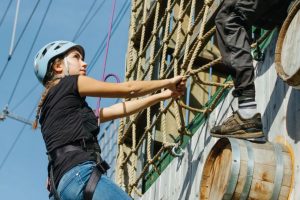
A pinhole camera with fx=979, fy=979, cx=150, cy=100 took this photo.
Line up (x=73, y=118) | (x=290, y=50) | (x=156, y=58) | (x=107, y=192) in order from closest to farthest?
1. (x=107, y=192)
2. (x=73, y=118)
3. (x=290, y=50)
4. (x=156, y=58)

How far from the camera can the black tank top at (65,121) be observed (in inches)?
189

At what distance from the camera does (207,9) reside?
7.29 meters

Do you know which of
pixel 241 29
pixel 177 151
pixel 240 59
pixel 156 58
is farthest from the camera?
pixel 156 58

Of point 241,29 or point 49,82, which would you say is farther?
point 241,29

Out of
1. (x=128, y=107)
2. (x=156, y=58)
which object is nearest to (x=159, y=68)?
(x=156, y=58)

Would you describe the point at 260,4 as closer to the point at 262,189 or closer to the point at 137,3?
the point at 262,189

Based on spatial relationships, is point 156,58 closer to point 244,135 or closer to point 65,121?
point 244,135

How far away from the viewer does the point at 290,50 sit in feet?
17.2

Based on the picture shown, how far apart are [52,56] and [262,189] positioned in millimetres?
1306

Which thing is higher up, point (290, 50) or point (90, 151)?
point (290, 50)

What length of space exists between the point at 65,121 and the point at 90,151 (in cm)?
23

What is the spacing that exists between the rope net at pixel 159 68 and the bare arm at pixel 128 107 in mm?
1833

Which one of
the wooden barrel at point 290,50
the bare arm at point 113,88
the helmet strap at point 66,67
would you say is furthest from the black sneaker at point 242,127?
the helmet strap at point 66,67

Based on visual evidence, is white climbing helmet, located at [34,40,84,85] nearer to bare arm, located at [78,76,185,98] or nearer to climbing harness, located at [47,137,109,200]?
bare arm, located at [78,76,185,98]
